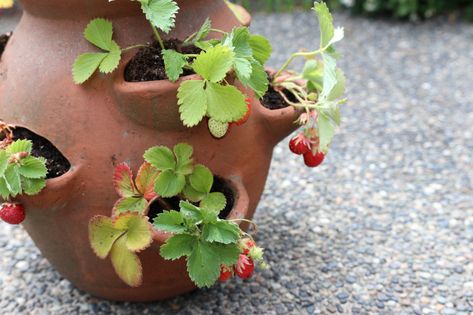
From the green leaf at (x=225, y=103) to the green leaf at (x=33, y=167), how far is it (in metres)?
0.36

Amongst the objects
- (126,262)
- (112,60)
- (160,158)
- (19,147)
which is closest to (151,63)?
(112,60)

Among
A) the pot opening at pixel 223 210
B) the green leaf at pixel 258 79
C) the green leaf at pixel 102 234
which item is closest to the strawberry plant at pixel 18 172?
the green leaf at pixel 102 234

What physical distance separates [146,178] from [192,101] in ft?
0.67

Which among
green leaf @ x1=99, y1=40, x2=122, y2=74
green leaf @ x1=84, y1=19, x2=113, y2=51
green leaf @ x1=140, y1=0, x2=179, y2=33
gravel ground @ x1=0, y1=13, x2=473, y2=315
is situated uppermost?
green leaf @ x1=140, y1=0, x2=179, y2=33

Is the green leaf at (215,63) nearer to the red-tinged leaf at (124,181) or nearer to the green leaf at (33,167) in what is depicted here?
the red-tinged leaf at (124,181)

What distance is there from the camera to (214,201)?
55.7 inches

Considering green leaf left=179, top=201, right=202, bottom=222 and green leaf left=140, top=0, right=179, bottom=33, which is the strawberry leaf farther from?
green leaf left=140, top=0, right=179, bottom=33

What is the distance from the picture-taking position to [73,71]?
140 centimetres

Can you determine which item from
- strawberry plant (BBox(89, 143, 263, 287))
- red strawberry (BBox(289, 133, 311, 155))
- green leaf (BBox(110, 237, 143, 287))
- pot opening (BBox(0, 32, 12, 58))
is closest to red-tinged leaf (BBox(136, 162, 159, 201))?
strawberry plant (BBox(89, 143, 263, 287))

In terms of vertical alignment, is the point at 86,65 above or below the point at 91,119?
above

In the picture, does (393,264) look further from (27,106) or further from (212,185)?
(27,106)

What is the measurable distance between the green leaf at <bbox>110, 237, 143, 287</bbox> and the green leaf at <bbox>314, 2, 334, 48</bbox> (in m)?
0.62

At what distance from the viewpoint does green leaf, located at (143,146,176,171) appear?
1365 mm

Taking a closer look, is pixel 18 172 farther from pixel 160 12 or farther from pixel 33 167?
pixel 160 12
